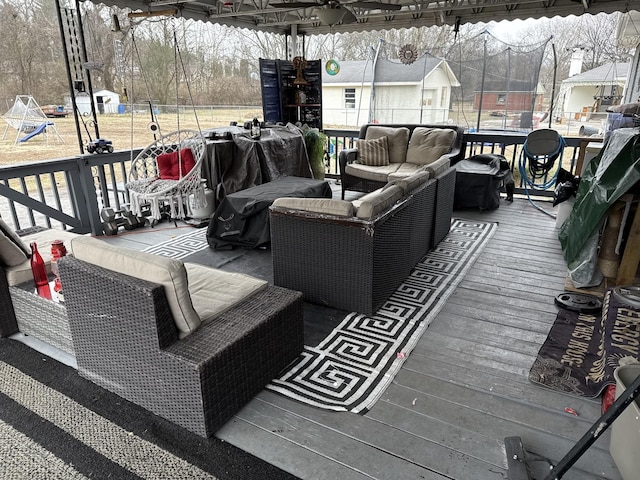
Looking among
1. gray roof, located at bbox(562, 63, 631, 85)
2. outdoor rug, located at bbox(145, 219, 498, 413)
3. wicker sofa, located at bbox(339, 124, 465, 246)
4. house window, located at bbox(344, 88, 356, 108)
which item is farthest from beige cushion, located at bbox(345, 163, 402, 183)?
house window, located at bbox(344, 88, 356, 108)

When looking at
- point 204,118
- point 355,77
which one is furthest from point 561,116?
point 204,118

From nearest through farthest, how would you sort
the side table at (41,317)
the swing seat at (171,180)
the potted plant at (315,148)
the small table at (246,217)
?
the side table at (41,317) → the small table at (246,217) → the swing seat at (171,180) → the potted plant at (315,148)

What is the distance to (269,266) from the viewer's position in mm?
3557

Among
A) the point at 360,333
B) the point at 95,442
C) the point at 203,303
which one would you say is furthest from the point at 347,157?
the point at 95,442

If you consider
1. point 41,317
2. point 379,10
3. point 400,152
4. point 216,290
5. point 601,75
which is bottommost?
point 41,317

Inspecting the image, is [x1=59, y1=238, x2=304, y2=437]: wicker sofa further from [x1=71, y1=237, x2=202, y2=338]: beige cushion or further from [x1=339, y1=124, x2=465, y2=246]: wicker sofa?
[x1=339, y1=124, x2=465, y2=246]: wicker sofa

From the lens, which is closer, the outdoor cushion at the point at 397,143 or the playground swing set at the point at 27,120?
the outdoor cushion at the point at 397,143

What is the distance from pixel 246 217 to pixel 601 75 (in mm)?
11180

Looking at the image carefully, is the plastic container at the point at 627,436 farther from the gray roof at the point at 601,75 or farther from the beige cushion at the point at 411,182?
the gray roof at the point at 601,75

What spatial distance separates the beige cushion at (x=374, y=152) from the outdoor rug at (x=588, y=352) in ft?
11.1

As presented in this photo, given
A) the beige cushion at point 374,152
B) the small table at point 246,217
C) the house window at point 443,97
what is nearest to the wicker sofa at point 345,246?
the small table at point 246,217

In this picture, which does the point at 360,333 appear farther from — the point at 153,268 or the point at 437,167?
the point at 437,167

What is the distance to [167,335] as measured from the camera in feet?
5.44

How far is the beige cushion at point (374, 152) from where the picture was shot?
18.0 feet
